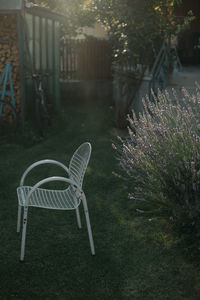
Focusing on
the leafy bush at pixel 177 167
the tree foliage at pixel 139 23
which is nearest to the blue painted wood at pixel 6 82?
the tree foliage at pixel 139 23

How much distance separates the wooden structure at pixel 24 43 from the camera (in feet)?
26.3

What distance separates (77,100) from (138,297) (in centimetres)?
1092

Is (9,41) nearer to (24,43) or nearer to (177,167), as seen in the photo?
(24,43)

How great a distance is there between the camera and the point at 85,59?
45.8ft

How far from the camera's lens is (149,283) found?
3.37 meters

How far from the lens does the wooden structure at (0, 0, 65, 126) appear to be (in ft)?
26.3

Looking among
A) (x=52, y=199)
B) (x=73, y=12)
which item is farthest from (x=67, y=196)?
(x=73, y=12)

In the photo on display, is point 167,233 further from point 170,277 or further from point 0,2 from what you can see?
point 0,2

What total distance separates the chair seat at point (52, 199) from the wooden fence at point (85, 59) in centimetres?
1022

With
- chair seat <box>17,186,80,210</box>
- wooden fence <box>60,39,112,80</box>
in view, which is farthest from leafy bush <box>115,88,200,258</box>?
wooden fence <box>60,39,112,80</box>

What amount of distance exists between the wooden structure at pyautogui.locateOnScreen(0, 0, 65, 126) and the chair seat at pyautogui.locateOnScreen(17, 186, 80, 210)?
15.3ft

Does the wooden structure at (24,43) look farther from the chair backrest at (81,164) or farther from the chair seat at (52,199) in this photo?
the chair seat at (52,199)

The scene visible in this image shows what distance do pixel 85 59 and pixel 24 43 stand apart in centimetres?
566

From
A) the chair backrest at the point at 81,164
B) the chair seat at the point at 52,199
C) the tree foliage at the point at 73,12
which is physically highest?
the tree foliage at the point at 73,12
